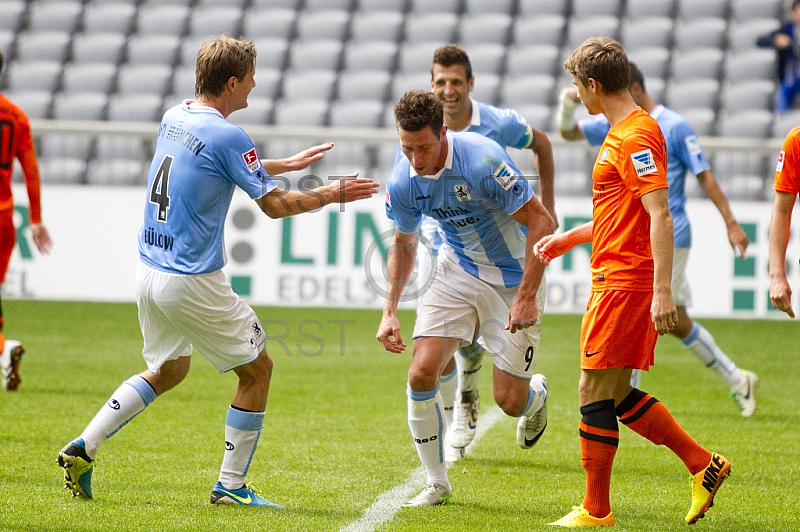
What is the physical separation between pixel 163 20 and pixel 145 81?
180cm

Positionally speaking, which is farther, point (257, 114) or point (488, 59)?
point (488, 59)

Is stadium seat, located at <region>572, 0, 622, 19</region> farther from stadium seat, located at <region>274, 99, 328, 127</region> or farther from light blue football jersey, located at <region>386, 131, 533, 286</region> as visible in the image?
light blue football jersey, located at <region>386, 131, 533, 286</region>

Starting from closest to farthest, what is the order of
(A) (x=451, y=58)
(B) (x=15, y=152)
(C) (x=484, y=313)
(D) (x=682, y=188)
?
(C) (x=484, y=313), (A) (x=451, y=58), (D) (x=682, y=188), (B) (x=15, y=152)

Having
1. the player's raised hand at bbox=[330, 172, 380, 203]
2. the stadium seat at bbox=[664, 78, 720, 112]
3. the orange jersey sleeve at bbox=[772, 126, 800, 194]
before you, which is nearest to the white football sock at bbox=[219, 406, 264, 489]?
the player's raised hand at bbox=[330, 172, 380, 203]

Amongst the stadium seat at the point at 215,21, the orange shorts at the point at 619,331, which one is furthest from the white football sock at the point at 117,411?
the stadium seat at the point at 215,21

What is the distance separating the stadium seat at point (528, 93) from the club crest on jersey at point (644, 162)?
11614 mm

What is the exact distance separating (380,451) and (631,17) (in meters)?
12.8

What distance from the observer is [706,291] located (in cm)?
1113

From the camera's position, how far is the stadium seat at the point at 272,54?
16453mm

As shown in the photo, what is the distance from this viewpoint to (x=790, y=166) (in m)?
4.21

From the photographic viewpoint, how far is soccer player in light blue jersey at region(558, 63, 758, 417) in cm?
659

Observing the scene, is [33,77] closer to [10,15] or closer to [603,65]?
[10,15]

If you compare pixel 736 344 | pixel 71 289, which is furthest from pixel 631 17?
pixel 71 289

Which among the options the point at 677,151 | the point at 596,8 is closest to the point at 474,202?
the point at 677,151
